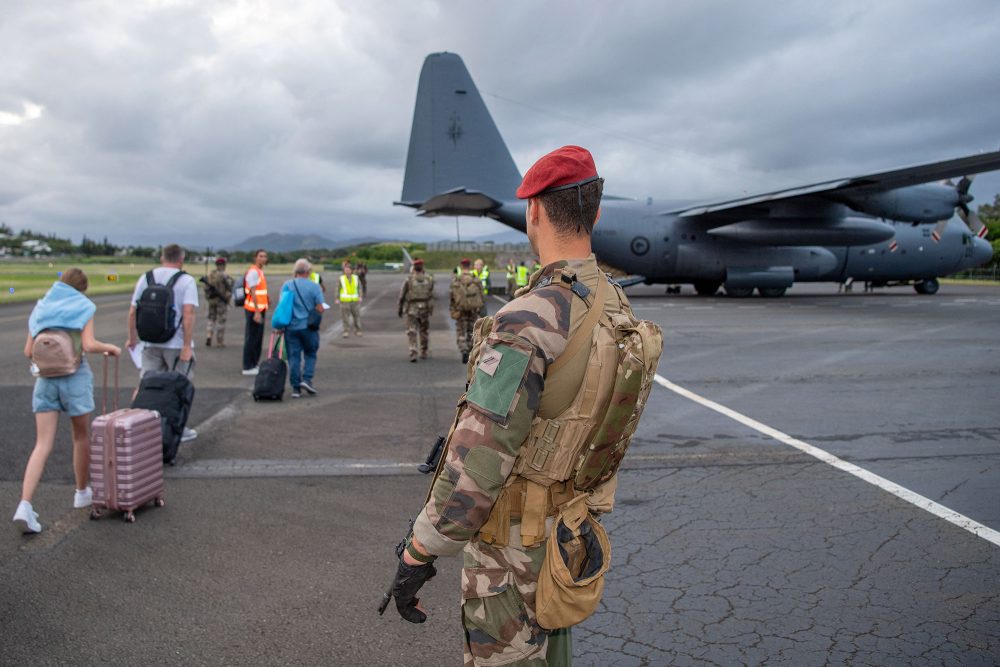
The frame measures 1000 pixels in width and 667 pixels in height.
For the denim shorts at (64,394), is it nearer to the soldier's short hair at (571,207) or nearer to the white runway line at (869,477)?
the soldier's short hair at (571,207)

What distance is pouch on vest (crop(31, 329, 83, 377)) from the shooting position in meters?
4.86

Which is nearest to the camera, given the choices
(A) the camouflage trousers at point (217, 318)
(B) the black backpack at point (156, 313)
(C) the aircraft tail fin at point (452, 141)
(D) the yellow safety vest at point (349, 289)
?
(B) the black backpack at point (156, 313)

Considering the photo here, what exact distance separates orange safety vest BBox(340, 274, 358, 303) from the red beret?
530 inches

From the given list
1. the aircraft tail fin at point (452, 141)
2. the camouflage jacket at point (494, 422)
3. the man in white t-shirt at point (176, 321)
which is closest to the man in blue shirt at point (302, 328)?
the man in white t-shirt at point (176, 321)

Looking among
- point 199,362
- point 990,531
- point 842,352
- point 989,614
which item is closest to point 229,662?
point 989,614

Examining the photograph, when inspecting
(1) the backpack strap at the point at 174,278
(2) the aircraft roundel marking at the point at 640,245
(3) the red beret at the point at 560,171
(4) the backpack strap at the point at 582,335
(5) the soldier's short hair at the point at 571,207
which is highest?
(2) the aircraft roundel marking at the point at 640,245

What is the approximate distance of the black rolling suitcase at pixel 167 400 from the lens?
583 cm

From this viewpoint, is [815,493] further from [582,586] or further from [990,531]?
[582,586]

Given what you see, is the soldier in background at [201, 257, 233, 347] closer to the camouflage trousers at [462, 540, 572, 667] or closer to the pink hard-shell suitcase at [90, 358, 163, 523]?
the pink hard-shell suitcase at [90, 358, 163, 523]

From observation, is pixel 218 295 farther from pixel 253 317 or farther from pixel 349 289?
pixel 253 317

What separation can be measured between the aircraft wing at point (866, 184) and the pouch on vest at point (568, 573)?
796 inches

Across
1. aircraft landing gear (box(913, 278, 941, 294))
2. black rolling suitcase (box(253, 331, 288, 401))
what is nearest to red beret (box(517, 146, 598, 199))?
black rolling suitcase (box(253, 331, 288, 401))

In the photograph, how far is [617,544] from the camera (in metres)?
4.60

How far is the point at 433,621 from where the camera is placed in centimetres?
360
